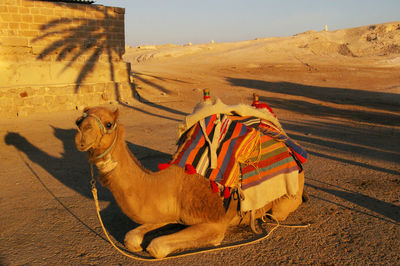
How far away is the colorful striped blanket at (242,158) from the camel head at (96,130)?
0.99 metres

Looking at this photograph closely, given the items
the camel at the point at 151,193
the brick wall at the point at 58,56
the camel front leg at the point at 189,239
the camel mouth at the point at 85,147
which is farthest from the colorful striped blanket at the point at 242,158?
the brick wall at the point at 58,56

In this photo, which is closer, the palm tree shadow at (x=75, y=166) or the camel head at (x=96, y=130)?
the camel head at (x=96, y=130)

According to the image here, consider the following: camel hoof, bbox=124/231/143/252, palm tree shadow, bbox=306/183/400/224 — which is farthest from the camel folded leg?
camel hoof, bbox=124/231/143/252

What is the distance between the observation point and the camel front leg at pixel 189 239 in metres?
3.50

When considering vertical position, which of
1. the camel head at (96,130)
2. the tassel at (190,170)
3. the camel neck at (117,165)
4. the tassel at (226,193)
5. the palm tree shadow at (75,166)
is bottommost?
→ the palm tree shadow at (75,166)

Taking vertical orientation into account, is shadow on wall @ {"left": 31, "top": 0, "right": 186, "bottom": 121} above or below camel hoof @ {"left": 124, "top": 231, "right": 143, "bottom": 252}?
above

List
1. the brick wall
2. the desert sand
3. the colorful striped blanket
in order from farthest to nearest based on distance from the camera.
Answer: the brick wall < the colorful striped blanket < the desert sand

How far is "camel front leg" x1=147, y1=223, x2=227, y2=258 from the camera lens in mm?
3498

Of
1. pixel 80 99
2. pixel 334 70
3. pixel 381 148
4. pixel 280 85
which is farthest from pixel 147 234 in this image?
pixel 334 70

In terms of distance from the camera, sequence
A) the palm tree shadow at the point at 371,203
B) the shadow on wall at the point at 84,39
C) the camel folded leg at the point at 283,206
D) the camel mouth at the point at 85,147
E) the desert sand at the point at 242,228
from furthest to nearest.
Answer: the shadow on wall at the point at 84,39
the palm tree shadow at the point at 371,203
the camel folded leg at the point at 283,206
the desert sand at the point at 242,228
the camel mouth at the point at 85,147

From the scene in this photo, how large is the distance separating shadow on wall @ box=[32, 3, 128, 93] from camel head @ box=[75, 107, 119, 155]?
1123cm

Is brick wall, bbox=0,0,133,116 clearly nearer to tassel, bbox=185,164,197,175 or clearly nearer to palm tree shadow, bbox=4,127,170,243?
palm tree shadow, bbox=4,127,170,243

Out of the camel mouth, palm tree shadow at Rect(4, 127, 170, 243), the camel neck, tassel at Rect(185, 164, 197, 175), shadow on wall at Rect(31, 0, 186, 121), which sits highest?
shadow on wall at Rect(31, 0, 186, 121)

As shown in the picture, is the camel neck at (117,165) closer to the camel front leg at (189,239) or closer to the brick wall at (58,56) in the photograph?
the camel front leg at (189,239)
